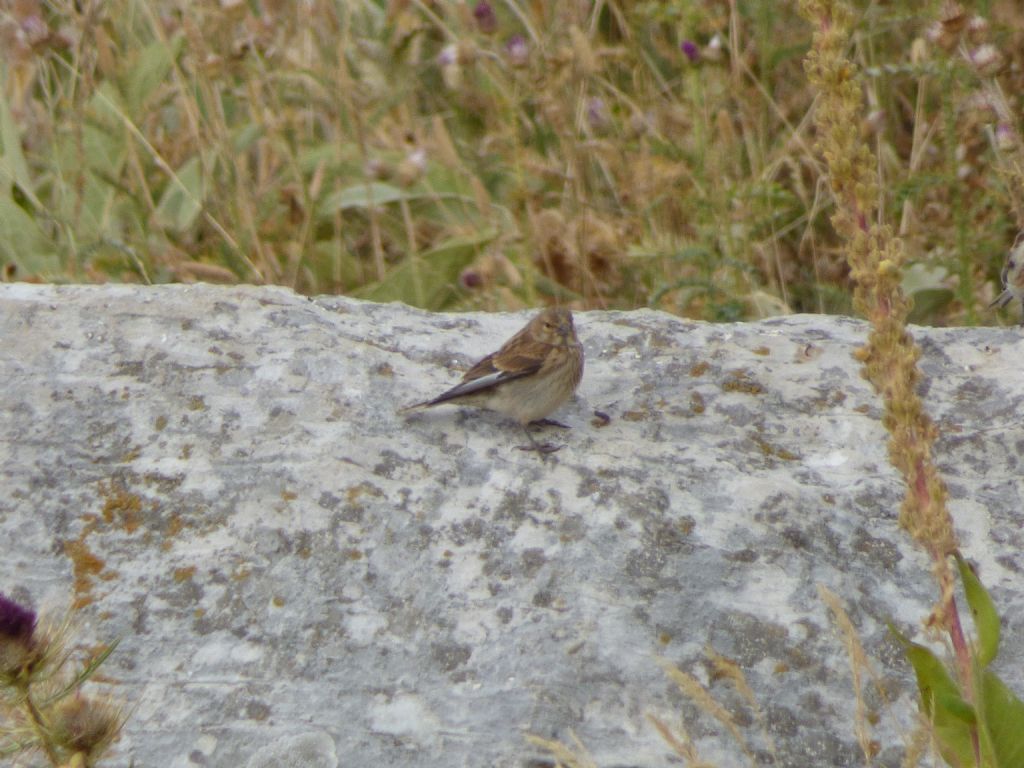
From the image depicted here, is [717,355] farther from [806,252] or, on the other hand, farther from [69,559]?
[806,252]

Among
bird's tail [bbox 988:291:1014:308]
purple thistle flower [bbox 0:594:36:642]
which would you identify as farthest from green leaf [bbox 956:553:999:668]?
bird's tail [bbox 988:291:1014:308]

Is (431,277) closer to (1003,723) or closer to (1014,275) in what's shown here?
(1014,275)

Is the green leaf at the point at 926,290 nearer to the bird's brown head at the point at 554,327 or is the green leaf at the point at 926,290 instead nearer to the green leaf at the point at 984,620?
the bird's brown head at the point at 554,327

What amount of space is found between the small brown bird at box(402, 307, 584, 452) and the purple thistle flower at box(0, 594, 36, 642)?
1709 mm

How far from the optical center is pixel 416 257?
5.34 meters

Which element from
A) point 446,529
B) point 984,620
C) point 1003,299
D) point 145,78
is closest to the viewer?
point 984,620

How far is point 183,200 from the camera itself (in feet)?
18.8

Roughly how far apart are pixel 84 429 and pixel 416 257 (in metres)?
2.25

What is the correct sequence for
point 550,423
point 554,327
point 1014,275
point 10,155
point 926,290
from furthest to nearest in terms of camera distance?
point 10,155
point 926,290
point 1014,275
point 554,327
point 550,423

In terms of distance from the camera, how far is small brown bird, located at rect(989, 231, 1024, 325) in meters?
4.86

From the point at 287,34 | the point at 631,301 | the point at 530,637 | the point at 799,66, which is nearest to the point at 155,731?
the point at 530,637

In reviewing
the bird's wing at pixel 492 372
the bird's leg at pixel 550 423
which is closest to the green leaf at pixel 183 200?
the bird's wing at pixel 492 372

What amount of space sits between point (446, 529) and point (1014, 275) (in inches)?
110

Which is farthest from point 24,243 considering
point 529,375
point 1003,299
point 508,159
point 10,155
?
point 1003,299
